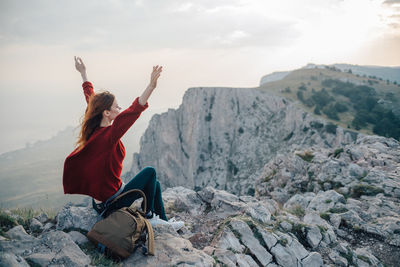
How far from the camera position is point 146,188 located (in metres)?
4.78

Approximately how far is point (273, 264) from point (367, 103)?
58.8 meters

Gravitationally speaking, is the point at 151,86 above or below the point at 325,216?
above

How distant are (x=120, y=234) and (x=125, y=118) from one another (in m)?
1.93

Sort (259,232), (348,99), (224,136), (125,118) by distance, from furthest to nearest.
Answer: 1. (224,136)
2. (348,99)
3. (259,232)
4. (125,118)

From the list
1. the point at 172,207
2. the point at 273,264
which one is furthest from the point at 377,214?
the point at 172,207

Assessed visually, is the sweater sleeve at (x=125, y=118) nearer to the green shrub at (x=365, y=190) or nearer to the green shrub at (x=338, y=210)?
the green shrub at (x=338, y=210)

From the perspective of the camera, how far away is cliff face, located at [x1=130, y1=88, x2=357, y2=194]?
1820 inches

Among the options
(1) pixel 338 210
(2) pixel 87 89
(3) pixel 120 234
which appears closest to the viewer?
(3) pixel 120 234

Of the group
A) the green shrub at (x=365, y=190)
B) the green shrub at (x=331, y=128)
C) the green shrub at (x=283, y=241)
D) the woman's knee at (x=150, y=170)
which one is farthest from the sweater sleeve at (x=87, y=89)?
the green shrub at (x=331, y=128)

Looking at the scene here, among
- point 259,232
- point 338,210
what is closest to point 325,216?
point 338,210

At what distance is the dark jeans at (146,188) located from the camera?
4.42 meters

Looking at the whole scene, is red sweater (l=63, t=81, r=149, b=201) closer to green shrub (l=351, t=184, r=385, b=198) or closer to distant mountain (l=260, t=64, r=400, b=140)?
green shrub (l=351, t=184, r=385, b=198)

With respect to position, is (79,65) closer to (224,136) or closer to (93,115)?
(93,115)

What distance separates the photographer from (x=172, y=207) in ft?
26.4
